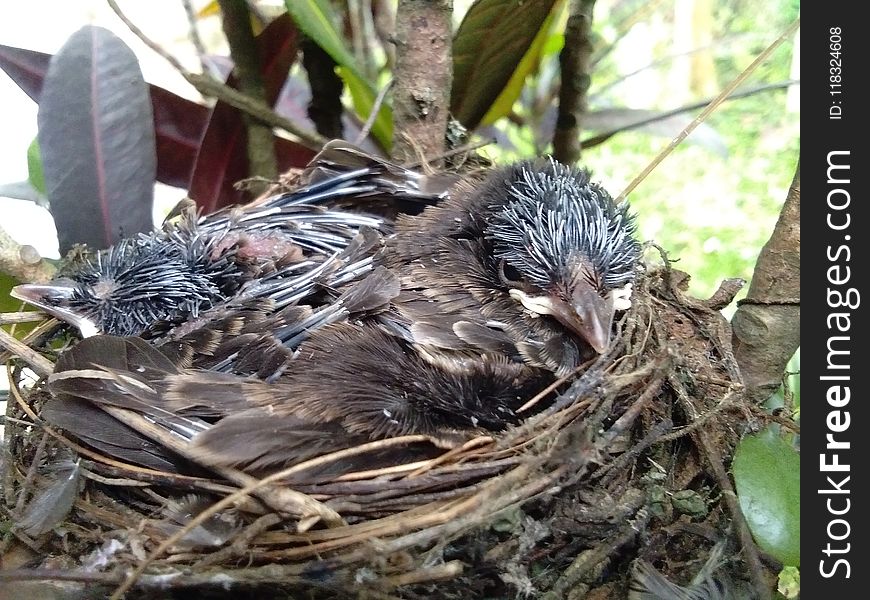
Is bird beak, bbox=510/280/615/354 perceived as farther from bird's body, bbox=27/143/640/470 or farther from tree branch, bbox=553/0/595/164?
tree branch, bbox=553/0/595/164

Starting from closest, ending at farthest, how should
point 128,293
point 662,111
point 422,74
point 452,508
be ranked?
point 452,508, point 128,293, point 422,74, point 662,111

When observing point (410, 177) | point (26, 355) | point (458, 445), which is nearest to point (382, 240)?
point (410, 177)

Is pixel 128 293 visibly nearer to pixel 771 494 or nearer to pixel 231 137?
pixel 231 137

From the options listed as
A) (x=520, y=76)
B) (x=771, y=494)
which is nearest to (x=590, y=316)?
(x=771, y=494)

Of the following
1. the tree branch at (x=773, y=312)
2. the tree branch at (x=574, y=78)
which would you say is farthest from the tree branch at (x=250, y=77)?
Answer: the tree branch at (x=773, y=312)

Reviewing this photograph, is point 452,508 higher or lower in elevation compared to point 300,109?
lower

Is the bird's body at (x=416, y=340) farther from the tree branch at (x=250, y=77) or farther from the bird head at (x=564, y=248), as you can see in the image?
the tree branch at (x=250, y=77)
